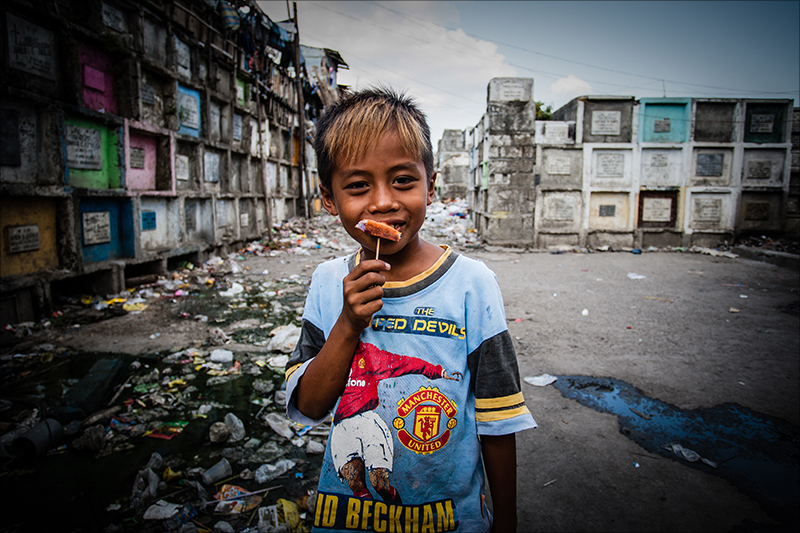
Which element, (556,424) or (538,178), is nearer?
(556,424)

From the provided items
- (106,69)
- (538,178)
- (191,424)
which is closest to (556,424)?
(191,424)

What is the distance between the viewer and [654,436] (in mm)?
2131

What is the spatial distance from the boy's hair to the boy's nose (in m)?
0.10

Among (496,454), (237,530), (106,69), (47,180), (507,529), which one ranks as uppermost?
(106,69)

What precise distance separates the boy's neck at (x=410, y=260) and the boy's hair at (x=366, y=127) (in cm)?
20

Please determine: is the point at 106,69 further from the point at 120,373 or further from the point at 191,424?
the point at 191,424

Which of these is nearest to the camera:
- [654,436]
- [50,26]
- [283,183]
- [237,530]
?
[237,530]

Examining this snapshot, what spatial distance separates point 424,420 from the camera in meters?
0.94

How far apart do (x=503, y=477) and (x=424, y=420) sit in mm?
240

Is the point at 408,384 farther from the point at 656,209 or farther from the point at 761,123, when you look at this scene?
the point at 761,123

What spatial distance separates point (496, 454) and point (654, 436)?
66.0 inches

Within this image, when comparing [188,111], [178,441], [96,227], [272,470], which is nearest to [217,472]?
A: [272,470]

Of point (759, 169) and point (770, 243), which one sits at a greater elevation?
point (759, 169)

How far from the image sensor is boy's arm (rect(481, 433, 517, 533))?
96 centimetres
